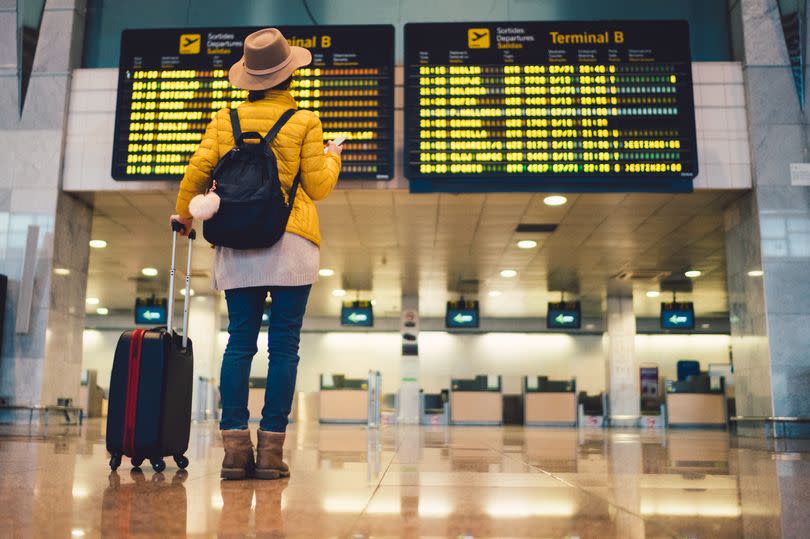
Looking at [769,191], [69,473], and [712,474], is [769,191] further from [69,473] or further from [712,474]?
[69,473]

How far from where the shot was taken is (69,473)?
2746 millimetres

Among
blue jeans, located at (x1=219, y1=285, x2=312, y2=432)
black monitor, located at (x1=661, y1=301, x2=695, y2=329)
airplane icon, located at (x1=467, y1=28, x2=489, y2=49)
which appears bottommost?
blue jeans, located at (x1=219, y1=285, x2=312, y2=432)

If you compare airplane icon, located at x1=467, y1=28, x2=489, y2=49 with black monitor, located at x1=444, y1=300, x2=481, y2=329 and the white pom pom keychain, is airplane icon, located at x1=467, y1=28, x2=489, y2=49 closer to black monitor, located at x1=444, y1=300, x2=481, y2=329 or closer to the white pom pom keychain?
the white pom pom keychain

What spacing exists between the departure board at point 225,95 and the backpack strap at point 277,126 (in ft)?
A: 15.4

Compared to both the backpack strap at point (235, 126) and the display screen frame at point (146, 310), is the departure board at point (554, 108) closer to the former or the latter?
the backpack strap at point (235, 126)

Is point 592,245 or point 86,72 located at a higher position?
point 86,72

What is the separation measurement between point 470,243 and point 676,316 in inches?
270

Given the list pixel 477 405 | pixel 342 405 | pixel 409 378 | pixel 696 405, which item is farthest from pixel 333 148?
pixel 477 405

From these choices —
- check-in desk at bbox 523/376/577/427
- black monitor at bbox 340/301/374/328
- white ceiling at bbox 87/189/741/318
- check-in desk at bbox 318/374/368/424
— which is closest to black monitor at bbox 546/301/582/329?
white ceiling at bbox 87/189/741/318

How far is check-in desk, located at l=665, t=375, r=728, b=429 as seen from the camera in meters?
15.2

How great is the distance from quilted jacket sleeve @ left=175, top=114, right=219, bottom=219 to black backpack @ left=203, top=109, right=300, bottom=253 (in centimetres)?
11

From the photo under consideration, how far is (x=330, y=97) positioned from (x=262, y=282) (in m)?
5.28

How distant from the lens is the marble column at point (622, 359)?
16.2 meters

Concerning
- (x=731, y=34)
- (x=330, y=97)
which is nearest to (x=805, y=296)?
(x=731, y=34)
